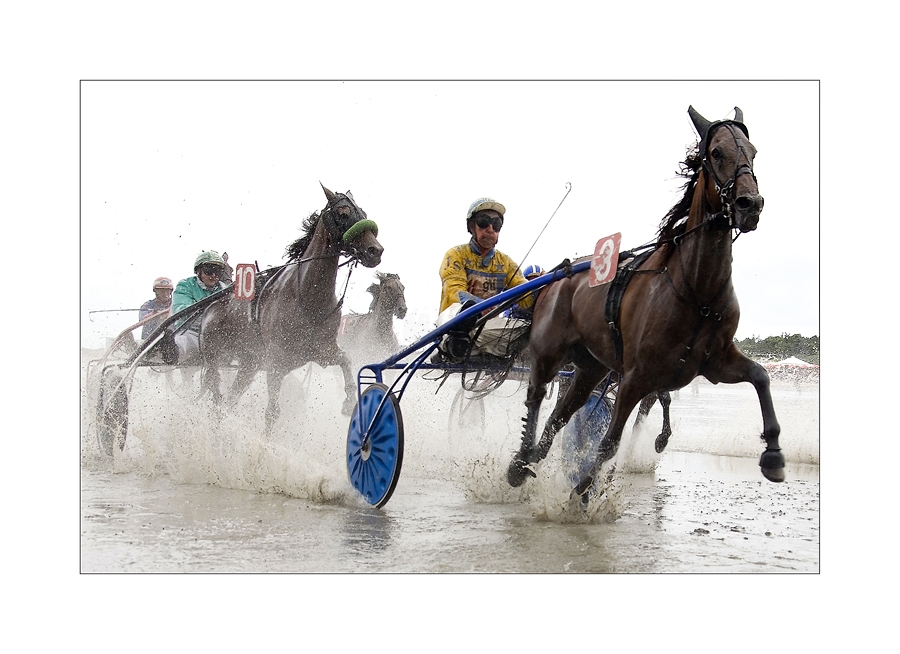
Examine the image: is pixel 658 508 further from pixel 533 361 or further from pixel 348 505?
pixel 348 505

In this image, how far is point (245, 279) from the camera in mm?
8133

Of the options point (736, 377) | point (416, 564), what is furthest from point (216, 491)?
point (736, 377)

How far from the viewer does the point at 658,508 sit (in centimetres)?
607

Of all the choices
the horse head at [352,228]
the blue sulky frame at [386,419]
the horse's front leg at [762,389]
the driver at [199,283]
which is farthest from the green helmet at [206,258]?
the horse's front leg at [762,389]

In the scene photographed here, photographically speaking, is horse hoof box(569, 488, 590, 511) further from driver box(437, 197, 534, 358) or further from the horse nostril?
the horse nostril

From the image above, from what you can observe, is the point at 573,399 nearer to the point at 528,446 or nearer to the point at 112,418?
the point at 528,446

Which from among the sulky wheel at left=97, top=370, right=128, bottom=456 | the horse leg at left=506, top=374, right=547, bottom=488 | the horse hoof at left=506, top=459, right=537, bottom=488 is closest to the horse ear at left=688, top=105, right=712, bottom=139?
the horse leg at left=506, top=374, right=547, bottom=488

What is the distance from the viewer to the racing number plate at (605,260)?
470 cm

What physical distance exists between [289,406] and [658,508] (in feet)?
12.8

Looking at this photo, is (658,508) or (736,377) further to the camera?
(658,508)

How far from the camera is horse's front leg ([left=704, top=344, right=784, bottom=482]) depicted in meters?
4.21

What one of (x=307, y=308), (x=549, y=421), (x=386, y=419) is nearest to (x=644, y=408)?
(x=549, y=421)

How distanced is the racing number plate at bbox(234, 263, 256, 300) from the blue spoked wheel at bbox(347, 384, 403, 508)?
2405mm

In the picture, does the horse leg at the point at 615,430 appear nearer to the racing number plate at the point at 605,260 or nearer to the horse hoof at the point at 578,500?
the horse hoof at the point at 578,500
